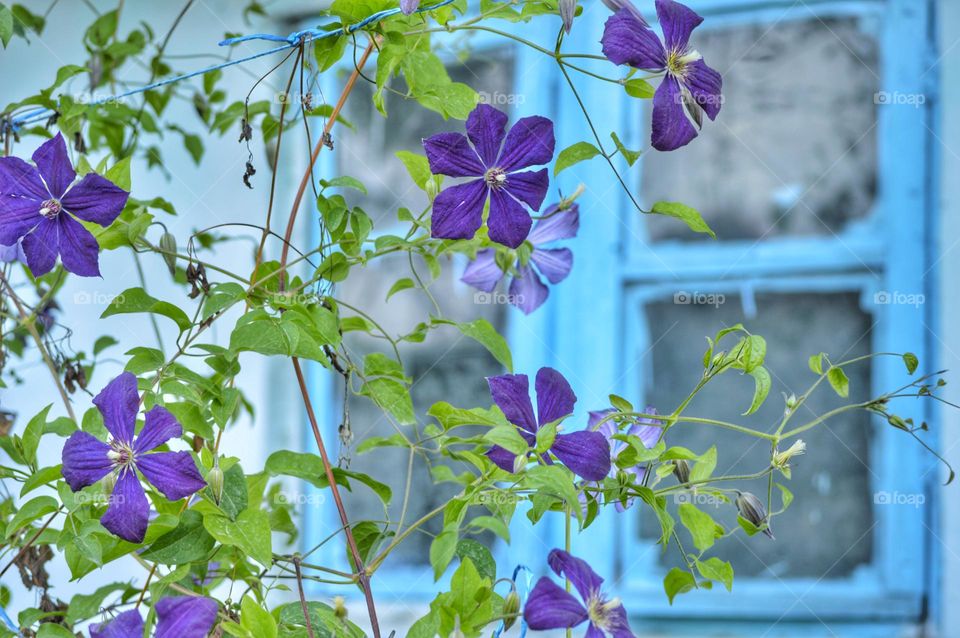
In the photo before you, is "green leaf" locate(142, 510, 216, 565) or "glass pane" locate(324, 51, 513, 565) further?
"glass pane" locate(324, 51, 513, 565)

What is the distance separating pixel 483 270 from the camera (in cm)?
98

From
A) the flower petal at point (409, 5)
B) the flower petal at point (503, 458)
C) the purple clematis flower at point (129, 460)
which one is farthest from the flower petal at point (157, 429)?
the flower petal at point (409, 5)

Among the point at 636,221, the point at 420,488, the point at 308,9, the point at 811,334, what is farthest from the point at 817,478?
the point at 308,9

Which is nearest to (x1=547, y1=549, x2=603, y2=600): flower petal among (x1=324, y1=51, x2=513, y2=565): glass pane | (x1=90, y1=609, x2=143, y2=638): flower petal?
(x1=90, y1=609, x2=143, y2=638): flower petal

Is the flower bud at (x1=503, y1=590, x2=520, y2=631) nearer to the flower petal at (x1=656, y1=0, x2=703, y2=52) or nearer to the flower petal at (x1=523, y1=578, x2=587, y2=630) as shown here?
the flower petal at (x1=523, y1=578, x2=587, y2=630)

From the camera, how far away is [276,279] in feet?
2.86

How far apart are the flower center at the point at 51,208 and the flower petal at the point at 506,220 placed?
13.0 inches

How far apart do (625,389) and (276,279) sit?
904mm

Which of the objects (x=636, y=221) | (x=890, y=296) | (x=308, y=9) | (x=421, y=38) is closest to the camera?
(x=421, y=38)

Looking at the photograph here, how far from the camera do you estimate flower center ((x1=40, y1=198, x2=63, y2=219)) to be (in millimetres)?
730

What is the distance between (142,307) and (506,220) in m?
0.30

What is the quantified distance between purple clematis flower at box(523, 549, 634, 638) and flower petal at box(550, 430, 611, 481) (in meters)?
0.06

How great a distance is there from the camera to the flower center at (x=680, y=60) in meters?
0.70

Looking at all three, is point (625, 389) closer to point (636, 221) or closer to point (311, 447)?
point (636, 221)
